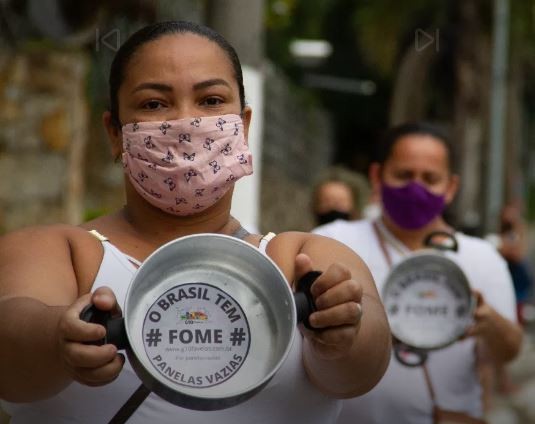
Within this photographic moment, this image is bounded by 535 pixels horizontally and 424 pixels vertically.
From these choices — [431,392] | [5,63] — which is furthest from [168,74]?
[5,63]

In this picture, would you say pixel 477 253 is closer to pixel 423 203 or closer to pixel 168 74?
pixel 423 203

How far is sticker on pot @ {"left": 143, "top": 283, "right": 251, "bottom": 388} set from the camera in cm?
196

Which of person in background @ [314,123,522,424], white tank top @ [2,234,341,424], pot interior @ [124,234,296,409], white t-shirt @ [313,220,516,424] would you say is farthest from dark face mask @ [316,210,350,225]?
pot interior @ [124,234,296,409]

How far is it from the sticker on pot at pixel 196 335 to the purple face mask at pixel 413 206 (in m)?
2.22

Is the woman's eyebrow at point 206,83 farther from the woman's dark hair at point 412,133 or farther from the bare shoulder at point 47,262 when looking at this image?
the woman's dark hair at point 412,133

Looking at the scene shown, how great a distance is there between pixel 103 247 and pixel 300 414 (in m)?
0.51

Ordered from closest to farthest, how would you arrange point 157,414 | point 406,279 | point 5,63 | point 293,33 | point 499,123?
point 157,414
point 406,279
point 5,63
point 499,123
point 293,33

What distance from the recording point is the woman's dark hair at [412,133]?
443cm

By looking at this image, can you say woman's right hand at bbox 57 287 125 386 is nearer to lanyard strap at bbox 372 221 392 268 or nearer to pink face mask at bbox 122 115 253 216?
pink face mask at bbox 122 115 253 216

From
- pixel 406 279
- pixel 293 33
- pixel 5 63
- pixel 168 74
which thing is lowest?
pixel 293 33

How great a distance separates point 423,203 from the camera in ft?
13.8

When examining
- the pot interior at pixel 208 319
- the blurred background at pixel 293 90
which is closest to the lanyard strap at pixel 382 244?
the blurred background at pixel 293 90

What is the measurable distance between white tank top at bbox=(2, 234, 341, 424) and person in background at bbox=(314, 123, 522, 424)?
4.52 feet

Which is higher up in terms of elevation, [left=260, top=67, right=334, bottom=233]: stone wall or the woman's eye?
the woman's eye
